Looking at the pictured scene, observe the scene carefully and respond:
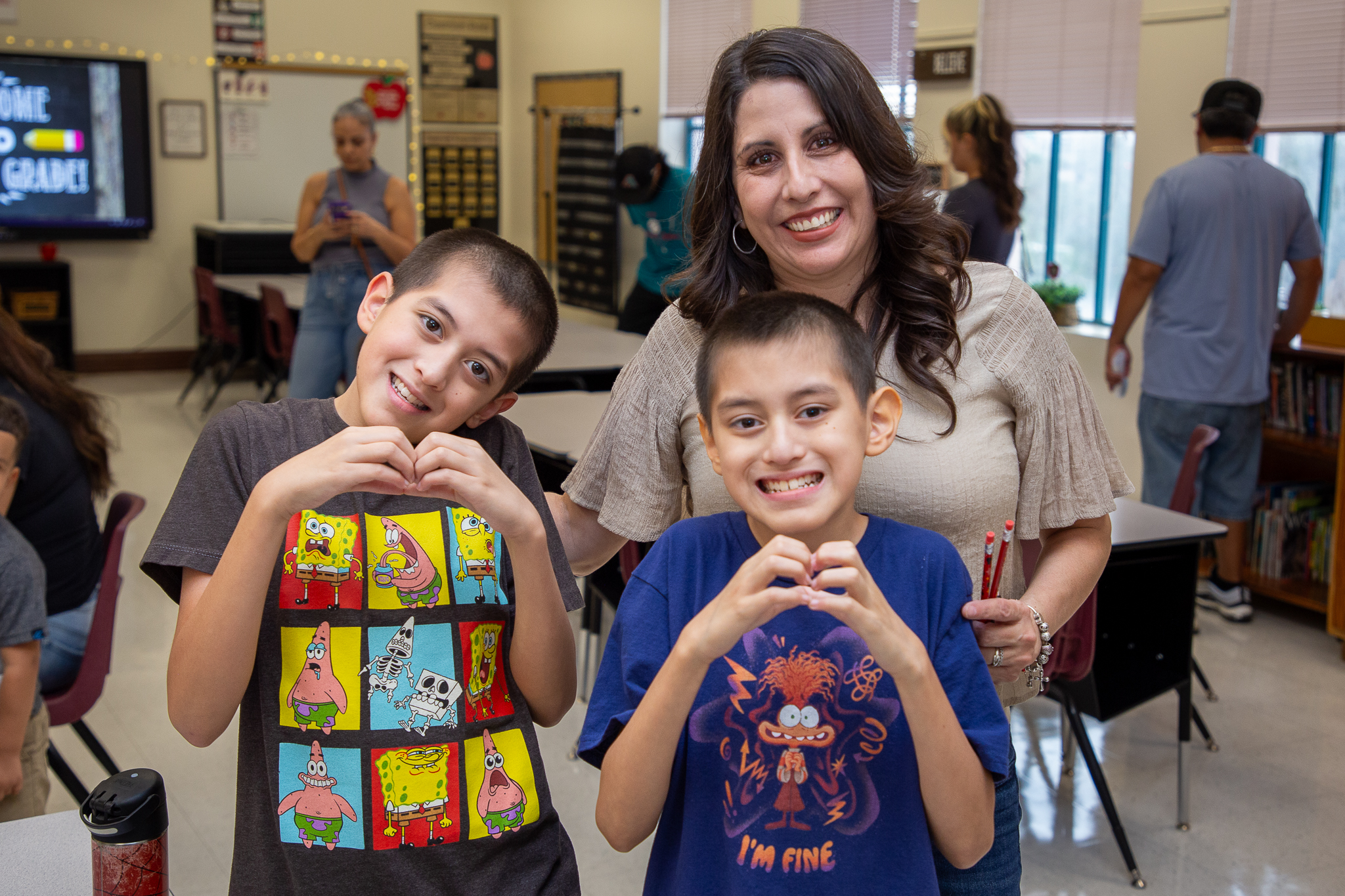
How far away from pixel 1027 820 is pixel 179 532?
7.98 feet

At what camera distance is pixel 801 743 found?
1054mm

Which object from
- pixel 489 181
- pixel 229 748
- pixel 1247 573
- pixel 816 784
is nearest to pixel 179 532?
pixel 816 784

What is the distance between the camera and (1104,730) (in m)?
3.51

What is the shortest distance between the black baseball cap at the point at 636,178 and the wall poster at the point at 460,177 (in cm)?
376

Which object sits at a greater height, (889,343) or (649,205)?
(649,205)

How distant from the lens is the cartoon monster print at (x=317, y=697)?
1.13 meters

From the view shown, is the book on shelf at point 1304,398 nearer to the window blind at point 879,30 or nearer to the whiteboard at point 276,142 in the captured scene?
the window blind at point 879,30

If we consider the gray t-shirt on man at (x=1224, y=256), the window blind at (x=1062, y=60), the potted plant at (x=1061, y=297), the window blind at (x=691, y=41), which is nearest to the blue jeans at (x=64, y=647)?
the gray t-shirt on man at (x=1224, y=256)

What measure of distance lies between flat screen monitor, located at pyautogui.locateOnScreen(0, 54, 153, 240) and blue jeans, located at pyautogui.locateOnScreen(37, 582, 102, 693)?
705cm

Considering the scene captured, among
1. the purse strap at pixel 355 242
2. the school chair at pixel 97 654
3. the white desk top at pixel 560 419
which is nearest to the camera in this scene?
the school chair at pixel 97 654

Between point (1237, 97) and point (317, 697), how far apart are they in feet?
13.6

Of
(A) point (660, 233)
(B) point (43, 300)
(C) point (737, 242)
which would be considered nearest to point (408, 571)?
(C) point (737, 242)

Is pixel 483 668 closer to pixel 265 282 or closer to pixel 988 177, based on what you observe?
pixel 988 177

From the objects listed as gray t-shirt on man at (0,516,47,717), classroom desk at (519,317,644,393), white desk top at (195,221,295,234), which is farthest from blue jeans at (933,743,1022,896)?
white desk top at (195,221,295,234)
